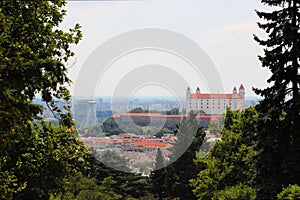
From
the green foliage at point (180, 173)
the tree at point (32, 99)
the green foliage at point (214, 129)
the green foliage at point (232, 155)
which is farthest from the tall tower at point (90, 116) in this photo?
the tree at point (32, 99)

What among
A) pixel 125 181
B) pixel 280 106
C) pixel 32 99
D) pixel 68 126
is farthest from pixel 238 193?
pixel 125 181

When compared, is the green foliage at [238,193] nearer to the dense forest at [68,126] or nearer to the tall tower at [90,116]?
Answer: the dense forest at [68,126]

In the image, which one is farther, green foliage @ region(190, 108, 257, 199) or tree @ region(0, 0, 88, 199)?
green foliage @ region(190, 108, 257, 199)

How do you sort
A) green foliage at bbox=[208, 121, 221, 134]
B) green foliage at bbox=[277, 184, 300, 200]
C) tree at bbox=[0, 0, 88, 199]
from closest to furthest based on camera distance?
tree at bbox=[0, 0, 88, 199] < green foliage at bbox=[277, 184, 300, 200] < green foliage at bbox=[208, 121, 221, 134]

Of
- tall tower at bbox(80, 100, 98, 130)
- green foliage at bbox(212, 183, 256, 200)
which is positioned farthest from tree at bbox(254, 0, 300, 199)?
tall tower at bbox(80, 100, 98, 130)

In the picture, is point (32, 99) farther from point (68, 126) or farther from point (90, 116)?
point (90, 116)

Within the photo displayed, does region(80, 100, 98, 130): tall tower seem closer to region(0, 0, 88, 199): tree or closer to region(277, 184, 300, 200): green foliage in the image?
region(277, 184, 300, 200): green foliage
